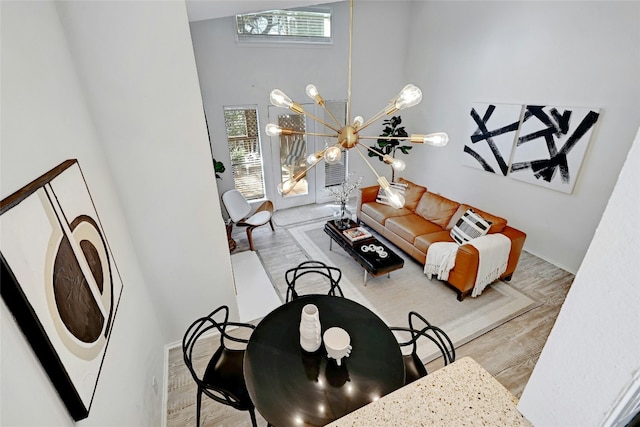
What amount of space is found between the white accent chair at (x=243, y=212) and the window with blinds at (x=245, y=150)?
63cm

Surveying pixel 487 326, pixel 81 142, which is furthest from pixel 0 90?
pixel 487 326

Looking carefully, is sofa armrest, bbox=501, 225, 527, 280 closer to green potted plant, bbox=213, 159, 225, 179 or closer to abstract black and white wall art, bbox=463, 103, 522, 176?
abstract black and white wall art, bbox=463, 103, 522, 176

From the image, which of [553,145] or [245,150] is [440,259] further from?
[245,150]

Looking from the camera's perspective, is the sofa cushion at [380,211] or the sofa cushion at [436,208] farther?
→ the sofa cushion at [380,211]

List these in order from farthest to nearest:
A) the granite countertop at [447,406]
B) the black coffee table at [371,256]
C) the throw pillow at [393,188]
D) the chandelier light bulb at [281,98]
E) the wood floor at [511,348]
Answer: the throw pillow at [393,188] < the black coffee table at [371,256] < the wood floor at [511,348] < the chandelier light bulb at [281,98] < the granite countertop at [447,406]

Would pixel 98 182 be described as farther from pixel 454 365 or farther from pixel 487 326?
pixel 487 326

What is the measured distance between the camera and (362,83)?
19.4 feet

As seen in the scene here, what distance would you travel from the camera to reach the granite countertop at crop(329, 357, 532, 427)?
2.15ft

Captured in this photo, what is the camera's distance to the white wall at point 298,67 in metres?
4.81

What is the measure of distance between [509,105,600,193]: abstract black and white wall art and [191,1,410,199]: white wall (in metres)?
2.79

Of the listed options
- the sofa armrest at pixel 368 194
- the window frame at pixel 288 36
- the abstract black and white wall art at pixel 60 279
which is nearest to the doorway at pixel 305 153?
the window frame at pixel 288 36

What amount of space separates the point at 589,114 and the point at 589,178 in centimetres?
78

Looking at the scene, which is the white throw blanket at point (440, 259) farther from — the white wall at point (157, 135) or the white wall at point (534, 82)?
the white wall at point (157, 135)

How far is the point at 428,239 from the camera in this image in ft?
13.3
